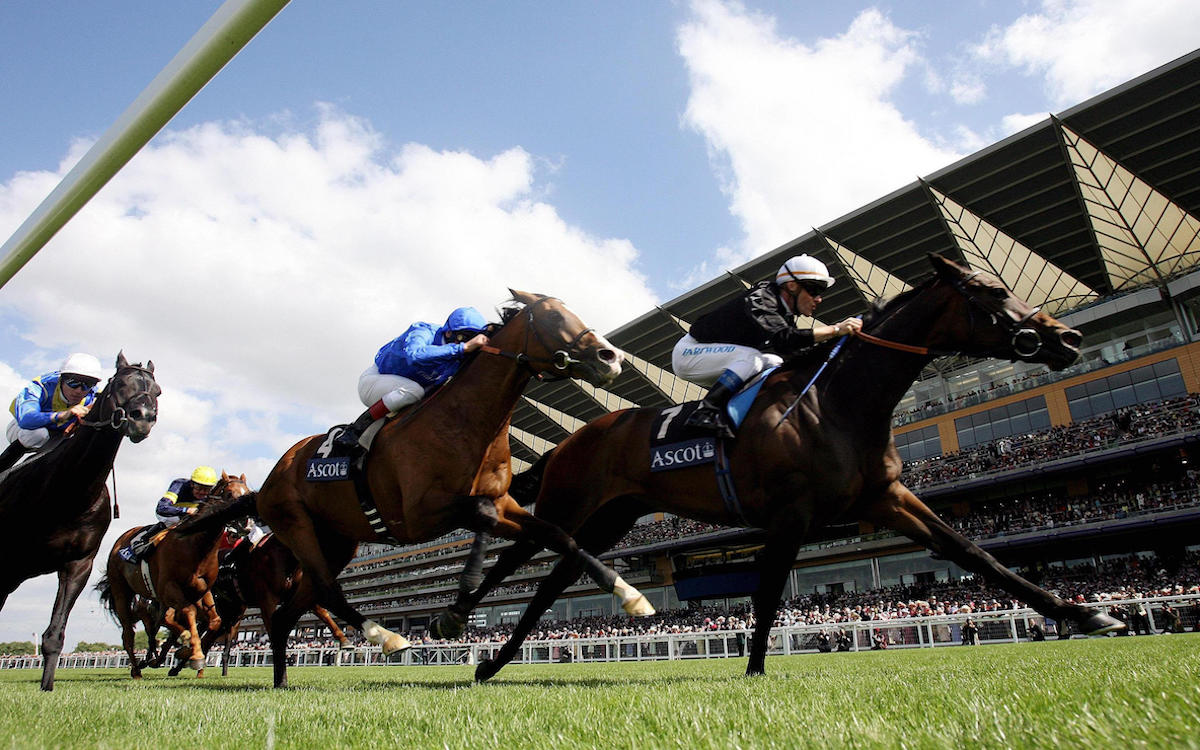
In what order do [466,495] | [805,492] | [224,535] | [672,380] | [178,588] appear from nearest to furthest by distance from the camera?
[805,492]
[466,495]
[178,588]
[224,535]
[672,380]

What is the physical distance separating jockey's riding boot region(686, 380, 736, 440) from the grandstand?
28.2 metres

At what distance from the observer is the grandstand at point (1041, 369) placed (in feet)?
91.1

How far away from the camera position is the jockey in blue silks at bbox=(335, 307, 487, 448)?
5.78 meters

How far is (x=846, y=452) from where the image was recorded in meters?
4.82

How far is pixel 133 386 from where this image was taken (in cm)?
595

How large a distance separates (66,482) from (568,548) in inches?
171

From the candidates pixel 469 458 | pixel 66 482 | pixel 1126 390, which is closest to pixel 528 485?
pixel 469 458

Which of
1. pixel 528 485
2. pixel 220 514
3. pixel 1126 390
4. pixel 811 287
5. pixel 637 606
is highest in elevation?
pixel 1126 390

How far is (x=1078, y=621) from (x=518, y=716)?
3626 millimetres

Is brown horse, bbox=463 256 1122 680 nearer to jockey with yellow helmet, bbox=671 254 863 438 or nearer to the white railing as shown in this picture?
jockey with yellow helmet, bbox=671 254 863 438

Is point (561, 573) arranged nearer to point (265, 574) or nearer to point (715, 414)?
point (715, 414)

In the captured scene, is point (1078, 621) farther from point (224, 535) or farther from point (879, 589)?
point (879, 589)

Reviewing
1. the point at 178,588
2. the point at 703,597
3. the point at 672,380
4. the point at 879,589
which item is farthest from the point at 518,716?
the point at 672,380

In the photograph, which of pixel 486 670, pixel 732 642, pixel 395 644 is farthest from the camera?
pixel 732 642
